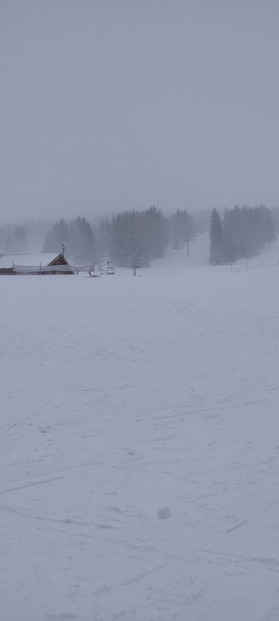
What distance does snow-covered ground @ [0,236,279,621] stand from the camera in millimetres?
5160

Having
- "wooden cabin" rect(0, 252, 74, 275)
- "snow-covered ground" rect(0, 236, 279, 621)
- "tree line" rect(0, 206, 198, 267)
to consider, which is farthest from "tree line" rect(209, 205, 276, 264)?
"snow-covered ground" rect(0, 236, 279, 621)

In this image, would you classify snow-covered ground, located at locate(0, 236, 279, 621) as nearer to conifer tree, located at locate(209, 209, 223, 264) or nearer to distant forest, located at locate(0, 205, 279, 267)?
conifer tree, located at locate(209, 209, 223, 264)

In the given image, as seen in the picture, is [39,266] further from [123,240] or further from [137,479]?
[137,479]

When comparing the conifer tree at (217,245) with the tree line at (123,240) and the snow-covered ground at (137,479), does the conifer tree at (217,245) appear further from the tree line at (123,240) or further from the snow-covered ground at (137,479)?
the snow-covered ground at (137,479)

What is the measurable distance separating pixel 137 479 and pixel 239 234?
89959 millimetres

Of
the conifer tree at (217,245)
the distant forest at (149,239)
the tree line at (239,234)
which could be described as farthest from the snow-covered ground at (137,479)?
the distant forest at (149,239)

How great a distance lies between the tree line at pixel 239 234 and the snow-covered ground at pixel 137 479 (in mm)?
65154

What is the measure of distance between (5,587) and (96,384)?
9538mm

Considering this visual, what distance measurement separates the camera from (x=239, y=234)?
93562 mm

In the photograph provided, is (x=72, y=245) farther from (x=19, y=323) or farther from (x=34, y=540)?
(x=34, y=540)

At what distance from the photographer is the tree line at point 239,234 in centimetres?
8369

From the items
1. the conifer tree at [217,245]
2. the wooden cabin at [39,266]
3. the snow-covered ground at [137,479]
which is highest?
the conifer tree at [217,245]

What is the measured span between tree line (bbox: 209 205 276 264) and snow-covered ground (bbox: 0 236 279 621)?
65.2 meters

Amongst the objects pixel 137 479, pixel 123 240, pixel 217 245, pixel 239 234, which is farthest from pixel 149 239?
pixel 137 479
